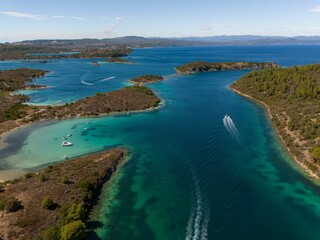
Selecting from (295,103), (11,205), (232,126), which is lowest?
(11,205)

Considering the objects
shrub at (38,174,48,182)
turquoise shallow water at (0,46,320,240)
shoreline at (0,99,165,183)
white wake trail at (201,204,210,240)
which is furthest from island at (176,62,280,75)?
white wake trail at (201,204,210,240)

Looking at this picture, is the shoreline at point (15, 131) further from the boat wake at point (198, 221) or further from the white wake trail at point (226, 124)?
the boat wake at point (198, 221)

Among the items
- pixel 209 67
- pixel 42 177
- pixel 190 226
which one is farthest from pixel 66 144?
pixel 209 67

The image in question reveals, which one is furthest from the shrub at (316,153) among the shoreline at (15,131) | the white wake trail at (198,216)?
the shoreline at (15,131)

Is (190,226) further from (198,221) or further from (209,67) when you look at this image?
(209,67)

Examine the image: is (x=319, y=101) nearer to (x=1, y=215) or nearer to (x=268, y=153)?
(x=268, y=153)
